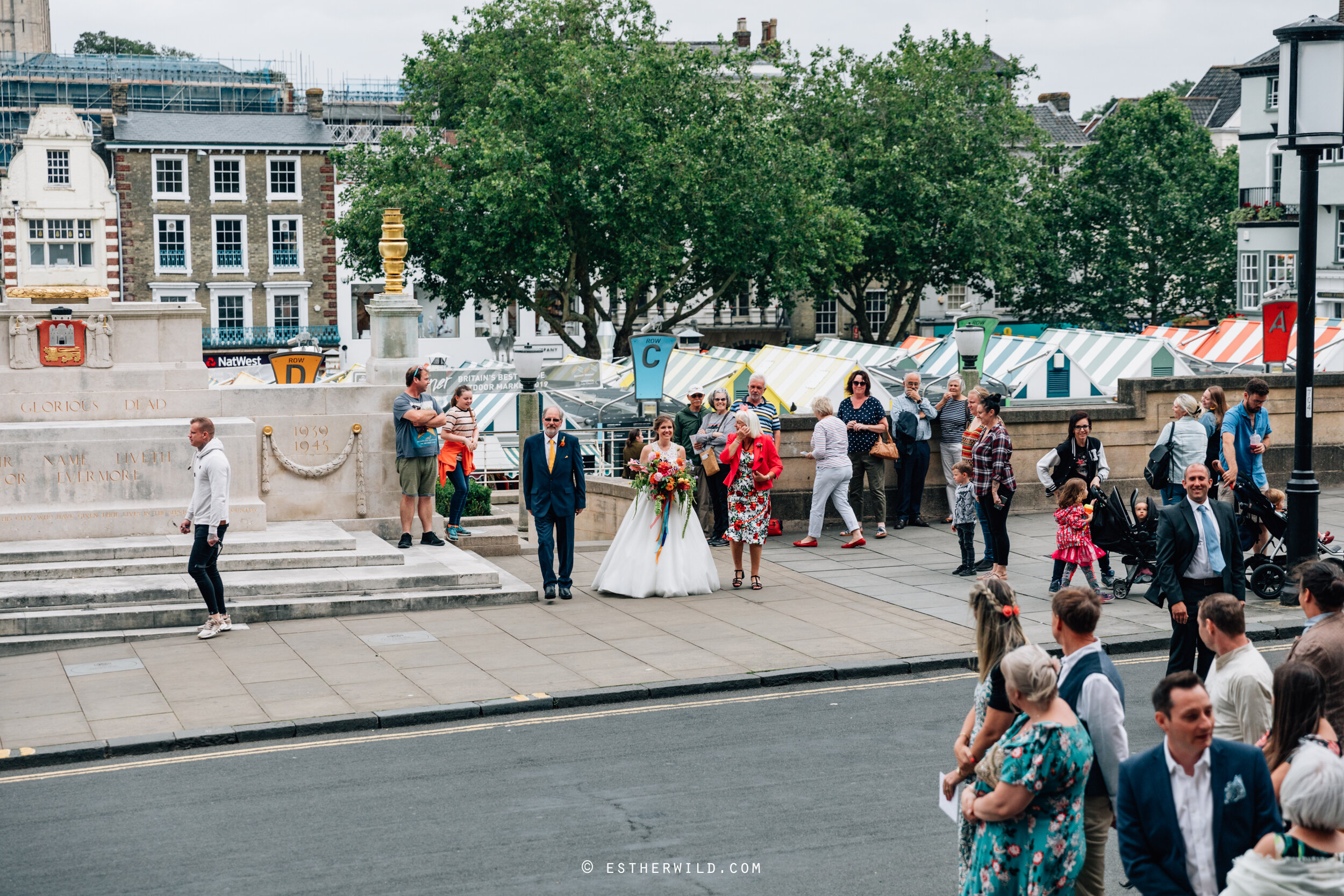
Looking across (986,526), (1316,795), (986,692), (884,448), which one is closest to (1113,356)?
(884,448)

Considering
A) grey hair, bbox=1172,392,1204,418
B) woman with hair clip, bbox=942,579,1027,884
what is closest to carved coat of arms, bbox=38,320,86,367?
grey hair, bbox=1172,392,1204,418

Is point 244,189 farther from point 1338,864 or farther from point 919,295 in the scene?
point 1338,864

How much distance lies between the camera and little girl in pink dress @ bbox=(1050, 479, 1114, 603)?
529 inches

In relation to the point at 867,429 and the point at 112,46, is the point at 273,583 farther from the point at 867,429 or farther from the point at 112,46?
the point at 112,46

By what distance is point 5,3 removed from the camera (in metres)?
106

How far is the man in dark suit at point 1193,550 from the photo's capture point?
32.0ft

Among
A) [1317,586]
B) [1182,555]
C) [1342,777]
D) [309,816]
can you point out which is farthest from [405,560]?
[1342,777]

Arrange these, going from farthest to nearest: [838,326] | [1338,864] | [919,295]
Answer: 1. [838,326]
2. [919,295]
3. [1338,864]

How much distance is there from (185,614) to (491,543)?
4.74 m

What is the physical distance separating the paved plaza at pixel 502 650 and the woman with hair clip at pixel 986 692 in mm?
5514

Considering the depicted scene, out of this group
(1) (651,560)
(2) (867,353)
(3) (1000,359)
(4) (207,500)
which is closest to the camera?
(4) (207,500)

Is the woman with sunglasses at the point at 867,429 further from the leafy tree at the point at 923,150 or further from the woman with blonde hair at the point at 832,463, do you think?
the leafy tree at the point at 923,150

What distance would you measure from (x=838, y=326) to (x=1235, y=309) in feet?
75.5

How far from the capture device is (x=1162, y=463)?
13.9 m
